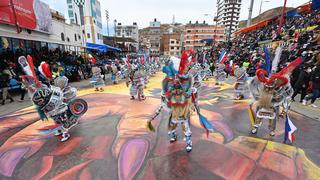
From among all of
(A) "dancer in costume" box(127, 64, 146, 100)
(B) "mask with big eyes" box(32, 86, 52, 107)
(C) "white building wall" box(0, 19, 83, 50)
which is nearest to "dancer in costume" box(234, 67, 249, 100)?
(A) "dancer in costume" box(127, 64, 146, 100)

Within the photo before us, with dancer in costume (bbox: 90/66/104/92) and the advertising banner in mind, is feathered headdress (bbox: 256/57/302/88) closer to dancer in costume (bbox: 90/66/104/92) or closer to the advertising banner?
dancer in costume (bbox: 90/66/104/92)

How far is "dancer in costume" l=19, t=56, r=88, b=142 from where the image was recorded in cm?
341

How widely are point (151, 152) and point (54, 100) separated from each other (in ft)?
7.82

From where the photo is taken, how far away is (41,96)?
134 inches

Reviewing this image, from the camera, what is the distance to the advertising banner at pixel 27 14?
899 cm

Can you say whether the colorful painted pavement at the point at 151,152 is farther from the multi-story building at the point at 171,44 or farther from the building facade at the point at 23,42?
the multi-story building at the point at 171,44

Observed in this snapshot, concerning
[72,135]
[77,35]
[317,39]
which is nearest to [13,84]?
[72,135]

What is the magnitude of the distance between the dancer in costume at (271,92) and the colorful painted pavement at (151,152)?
2.08 ft

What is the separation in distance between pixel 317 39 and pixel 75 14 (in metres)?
34.8

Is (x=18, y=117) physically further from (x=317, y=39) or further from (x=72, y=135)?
(x=317, y=39)

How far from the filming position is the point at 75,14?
31.2m

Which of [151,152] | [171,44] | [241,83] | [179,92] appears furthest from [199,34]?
[151,152]

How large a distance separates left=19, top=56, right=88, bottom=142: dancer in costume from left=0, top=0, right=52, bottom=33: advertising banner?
8219mm

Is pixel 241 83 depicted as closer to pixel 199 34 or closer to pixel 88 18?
pixel 88 18
